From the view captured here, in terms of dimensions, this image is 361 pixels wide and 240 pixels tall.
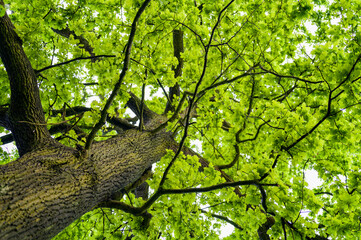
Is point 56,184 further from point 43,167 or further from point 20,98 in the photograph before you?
point 20,98

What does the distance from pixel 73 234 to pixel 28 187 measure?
7.53ft

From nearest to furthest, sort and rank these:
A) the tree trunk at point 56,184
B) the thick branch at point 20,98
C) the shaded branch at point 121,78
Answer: the tree trunk at point 56,184 < the shaded branch at point 121,78 < the thick branch at point 20,98

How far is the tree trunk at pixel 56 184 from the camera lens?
5.63 ft

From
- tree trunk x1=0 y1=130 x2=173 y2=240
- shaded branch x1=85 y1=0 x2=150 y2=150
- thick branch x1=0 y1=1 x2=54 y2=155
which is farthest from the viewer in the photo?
thick branch x1=0 y1=1 x2=54 y2=155

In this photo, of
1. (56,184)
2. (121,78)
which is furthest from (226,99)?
(56,184)

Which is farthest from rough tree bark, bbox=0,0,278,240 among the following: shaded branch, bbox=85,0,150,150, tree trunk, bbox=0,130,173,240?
shaded branch, bbox=85,0,150,150

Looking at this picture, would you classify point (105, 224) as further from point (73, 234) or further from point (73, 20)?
point (73, 20)

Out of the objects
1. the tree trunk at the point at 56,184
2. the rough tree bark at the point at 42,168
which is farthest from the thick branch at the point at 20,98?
the tree trunk at the point at 56,184

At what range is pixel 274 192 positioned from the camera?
2615 mm

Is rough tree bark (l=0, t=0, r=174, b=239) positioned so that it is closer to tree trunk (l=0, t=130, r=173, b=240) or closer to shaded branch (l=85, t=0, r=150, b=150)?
tree trunk (l=0, t=130, r=173, b=240)

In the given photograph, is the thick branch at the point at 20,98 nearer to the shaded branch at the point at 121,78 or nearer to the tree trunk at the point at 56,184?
the tree trunk at the point at 56,184

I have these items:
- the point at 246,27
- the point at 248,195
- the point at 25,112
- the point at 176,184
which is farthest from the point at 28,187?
the point at 246,27

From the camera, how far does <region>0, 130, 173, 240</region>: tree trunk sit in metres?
1.72

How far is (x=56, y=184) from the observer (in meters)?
2.09
